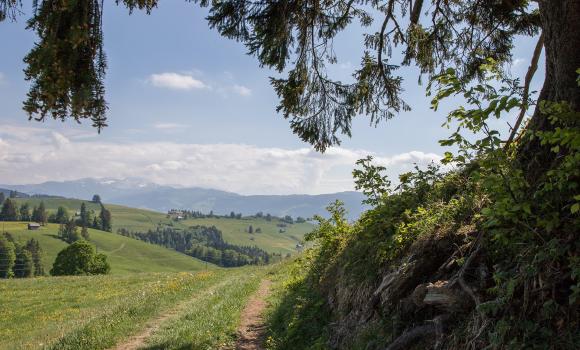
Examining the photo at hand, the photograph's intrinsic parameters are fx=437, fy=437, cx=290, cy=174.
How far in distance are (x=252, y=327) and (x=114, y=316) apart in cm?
457

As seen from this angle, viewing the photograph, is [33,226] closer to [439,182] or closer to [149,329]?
[149,329]

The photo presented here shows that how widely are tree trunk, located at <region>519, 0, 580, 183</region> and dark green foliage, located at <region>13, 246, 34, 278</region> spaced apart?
4748 inches

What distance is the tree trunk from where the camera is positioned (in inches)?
173

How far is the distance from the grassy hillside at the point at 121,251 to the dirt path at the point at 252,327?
138638 millimetres

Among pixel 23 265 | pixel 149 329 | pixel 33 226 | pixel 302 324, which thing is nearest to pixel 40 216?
pixel 33 226

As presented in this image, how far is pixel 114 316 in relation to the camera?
43.2 ft

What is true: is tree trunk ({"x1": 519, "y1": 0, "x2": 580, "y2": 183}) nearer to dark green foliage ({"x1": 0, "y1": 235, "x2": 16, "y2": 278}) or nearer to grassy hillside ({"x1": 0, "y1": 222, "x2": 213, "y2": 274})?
dark green foliage ({"x1": 0, "y1": 235, "x2": 16, "y2": 278})

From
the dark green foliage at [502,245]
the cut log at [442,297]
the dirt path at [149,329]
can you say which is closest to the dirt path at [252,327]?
the dirt path at [149,329]

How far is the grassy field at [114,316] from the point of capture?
10.5 meters

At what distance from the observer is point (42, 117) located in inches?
180

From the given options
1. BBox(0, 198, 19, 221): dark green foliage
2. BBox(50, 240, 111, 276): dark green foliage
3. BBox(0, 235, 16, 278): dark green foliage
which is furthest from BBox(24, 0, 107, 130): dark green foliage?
BBox(0, 198, 19, 221): dark green foliage

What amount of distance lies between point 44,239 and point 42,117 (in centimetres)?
17240

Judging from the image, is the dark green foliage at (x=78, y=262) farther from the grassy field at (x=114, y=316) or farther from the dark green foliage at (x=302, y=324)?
the dark green foliage at (x=302, y=324)

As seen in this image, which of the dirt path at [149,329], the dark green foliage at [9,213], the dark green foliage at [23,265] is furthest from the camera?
the dark green foliage at [9,213]
